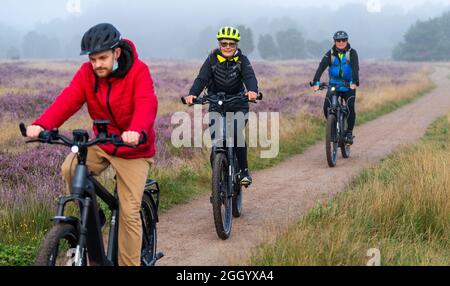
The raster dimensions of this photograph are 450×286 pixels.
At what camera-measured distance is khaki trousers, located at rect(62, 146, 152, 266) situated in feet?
14.0

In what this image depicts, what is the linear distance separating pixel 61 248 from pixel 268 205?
4679 mm

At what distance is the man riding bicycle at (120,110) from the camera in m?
Result: 4.06

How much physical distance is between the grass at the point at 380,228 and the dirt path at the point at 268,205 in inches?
17.7

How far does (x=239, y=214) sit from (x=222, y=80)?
1.83 meters

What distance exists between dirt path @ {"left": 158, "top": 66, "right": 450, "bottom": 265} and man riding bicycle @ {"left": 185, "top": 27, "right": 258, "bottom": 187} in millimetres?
748

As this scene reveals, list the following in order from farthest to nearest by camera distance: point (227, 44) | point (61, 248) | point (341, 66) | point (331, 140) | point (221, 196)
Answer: point (341, 66)
point (331, 140)
point (227, 44)
point (221, 196)
point (61, 248)

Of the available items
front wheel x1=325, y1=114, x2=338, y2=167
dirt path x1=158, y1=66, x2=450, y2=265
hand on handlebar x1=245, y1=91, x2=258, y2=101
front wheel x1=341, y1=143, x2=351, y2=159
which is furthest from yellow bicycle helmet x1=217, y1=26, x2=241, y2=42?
front wheel x1=341, y1=143, x2=351, y2=159

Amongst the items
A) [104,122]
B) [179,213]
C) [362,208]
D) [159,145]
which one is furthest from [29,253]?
[159,145]

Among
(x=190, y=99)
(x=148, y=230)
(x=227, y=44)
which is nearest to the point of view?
(x=148, y=230)

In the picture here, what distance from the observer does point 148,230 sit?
4.96m

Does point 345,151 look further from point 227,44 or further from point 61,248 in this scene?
point 61,248

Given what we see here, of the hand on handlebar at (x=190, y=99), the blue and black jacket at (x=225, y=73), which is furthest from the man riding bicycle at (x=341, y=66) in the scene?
the hand on handlebar at (x=190, y=99)

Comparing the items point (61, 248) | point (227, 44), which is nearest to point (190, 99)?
point (227, 44)

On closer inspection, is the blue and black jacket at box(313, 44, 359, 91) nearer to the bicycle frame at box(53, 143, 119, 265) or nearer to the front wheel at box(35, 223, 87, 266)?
the bicycle frame at box(53, 143, 119, 265)
